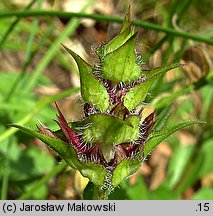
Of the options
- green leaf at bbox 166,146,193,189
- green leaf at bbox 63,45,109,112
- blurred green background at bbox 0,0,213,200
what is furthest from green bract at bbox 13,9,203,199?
green leaf at bbox 166,146,193,189

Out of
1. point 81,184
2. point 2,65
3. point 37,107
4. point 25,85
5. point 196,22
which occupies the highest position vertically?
point 196,22

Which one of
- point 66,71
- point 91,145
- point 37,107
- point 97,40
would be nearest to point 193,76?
point 37,107

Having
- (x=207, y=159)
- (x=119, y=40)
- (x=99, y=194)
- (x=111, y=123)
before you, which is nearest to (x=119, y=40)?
(x=119, y=40)

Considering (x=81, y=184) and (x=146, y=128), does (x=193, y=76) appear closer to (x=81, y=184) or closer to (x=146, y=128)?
(x=81, y=184)

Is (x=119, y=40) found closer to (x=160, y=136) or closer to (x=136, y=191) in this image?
(x=160, y=136)

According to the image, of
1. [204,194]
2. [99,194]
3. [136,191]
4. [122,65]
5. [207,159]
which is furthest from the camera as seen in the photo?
[207,159]

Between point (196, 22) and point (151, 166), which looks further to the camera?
point (196, 22)

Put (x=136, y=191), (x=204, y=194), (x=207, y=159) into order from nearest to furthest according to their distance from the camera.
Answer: (x=136, y=191) < (x=204, y=194) < (x=207, y=159)

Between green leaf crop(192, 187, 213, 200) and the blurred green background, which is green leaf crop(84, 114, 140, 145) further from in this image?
green leaf crop(192, 187, 213, 200)
